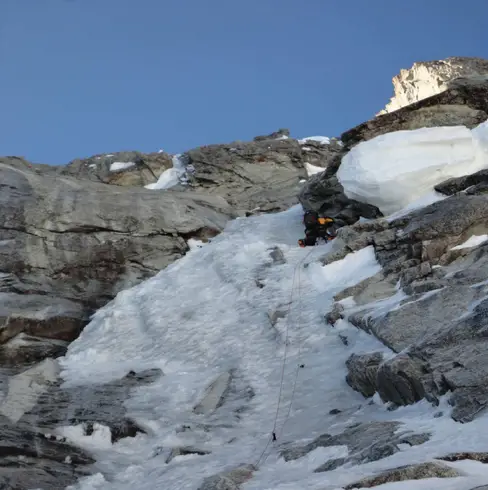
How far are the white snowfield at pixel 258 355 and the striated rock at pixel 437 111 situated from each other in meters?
1.87

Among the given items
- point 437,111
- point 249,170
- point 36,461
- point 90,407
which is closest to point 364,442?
point 36,461

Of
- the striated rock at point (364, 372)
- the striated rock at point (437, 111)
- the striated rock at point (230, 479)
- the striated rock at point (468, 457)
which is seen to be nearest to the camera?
the striated rock at point (468, 457)

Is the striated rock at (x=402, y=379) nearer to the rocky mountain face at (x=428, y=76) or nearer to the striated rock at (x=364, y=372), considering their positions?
the striated rock at (x=364, y=372)

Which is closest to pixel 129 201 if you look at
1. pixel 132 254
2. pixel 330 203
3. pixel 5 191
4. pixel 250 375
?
pixel 132 254

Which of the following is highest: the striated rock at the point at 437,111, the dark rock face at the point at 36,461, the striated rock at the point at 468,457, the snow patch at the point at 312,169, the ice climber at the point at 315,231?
the snow patch at the point at 312,169

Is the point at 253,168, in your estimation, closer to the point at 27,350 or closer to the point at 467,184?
the point at 467,184

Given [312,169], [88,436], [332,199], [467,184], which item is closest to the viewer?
[88,436]

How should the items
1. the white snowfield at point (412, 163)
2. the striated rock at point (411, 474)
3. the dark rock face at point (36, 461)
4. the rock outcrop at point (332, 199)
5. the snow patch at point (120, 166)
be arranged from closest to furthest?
1. the striated rock at point (411, 474)
2. the dark rock face at point (36, 461)
3. the white snowfield at point (412, 163)
4. the rock outcrop at point (332, 199)
5. the snow patch at point (120, 166)

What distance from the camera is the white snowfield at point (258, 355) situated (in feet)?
33.1

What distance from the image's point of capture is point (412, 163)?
23.4 metres

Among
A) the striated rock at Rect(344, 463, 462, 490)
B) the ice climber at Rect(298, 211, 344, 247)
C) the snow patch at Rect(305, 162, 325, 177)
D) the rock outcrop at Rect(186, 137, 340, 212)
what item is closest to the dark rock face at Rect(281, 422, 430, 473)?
the striated rock at Rect(344, 463, 462, 490)

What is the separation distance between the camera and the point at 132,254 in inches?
1030

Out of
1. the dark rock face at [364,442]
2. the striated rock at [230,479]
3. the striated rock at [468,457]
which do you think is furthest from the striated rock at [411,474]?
the striated rock at [230,479]

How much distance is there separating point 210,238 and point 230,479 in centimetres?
1939
